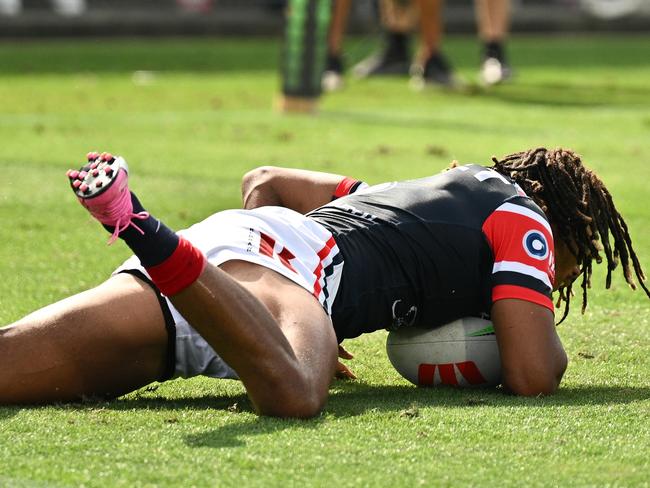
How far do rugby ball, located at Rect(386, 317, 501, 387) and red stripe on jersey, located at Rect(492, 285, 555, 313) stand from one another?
0.71ft

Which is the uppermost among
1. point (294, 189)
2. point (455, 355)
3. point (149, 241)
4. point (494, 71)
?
point (149, 241)

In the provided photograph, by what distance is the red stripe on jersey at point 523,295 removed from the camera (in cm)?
445

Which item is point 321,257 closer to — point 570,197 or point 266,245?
point 266,245

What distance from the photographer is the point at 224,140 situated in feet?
35.1

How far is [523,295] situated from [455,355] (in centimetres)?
34

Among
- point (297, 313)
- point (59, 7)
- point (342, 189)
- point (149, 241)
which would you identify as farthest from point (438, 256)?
point (59, 7)

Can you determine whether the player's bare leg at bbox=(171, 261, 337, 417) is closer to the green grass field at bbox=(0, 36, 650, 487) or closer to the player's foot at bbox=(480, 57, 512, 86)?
the green grass field at bbox=(0, 36, 650, 487)

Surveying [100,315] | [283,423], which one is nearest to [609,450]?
[283,423]

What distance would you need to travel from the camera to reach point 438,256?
4.58m

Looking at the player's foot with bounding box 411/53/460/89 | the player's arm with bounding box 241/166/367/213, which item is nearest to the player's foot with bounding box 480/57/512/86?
the player's foot with bounding box 411/53/460/89

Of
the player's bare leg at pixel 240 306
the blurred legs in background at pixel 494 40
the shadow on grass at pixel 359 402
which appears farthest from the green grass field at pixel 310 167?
the blurred legs in background at pixel 494 40

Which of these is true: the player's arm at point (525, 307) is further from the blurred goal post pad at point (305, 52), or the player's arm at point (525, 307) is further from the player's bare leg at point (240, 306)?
the blurred goal post pad at point (305, 52)

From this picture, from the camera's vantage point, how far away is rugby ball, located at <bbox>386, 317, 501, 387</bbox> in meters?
4.63

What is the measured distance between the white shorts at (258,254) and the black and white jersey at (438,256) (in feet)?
0.25
